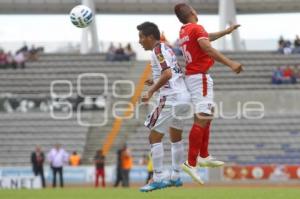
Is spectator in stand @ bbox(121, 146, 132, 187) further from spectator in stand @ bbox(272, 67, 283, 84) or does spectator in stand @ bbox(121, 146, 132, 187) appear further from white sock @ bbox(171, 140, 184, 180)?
white sock @ bbox(171, 140, 184, 180)

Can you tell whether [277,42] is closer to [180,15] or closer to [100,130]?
[100,130]

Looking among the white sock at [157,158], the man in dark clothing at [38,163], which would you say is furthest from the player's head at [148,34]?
the man in dark clothing at [38,163]

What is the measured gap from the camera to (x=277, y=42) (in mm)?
44438

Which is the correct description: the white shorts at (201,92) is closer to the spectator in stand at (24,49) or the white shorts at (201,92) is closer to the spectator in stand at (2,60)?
the spectator in stand at (2,60)

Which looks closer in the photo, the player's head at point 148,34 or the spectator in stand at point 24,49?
the player's head at point 148,34

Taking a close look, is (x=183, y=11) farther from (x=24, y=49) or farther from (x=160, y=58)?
(x=24, y=49)

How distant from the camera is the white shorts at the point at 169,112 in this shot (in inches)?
485

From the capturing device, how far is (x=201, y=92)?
12125 millimetres

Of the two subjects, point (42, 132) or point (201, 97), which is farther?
point (42, 132)

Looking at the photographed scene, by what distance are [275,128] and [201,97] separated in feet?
90.5

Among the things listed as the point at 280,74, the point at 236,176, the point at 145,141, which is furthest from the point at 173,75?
the point at 280,74

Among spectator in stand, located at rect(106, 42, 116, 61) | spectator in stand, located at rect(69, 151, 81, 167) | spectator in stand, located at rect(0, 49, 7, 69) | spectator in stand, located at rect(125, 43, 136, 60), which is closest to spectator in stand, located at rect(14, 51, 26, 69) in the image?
spectator in stand, located at rect(0, 49, 7, 69)

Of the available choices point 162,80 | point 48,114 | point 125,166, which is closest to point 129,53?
point 48,114

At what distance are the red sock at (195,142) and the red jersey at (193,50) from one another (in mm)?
A: 852
